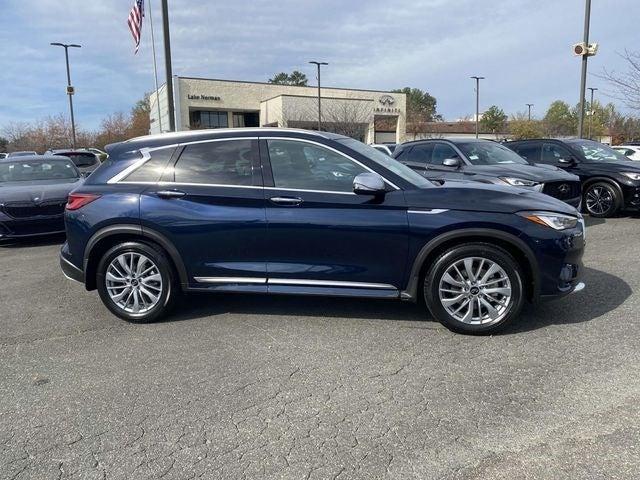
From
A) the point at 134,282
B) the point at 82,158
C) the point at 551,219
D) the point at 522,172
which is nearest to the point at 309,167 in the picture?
the point at 134,282

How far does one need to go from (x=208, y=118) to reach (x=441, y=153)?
4757 cm

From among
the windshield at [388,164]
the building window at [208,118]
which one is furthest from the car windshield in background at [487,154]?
the building window at [208,118]

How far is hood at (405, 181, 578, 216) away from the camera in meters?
4.18

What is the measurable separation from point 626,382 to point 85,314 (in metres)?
4.65

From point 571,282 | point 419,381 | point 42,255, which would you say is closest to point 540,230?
point 571,282

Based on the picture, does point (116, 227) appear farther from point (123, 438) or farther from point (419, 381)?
point (419, 381)

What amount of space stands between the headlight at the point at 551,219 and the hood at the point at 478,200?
5 centimetres

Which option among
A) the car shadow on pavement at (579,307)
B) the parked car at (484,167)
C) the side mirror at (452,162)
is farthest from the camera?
the side mirror at (452,162)

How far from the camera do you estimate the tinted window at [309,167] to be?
438 cm

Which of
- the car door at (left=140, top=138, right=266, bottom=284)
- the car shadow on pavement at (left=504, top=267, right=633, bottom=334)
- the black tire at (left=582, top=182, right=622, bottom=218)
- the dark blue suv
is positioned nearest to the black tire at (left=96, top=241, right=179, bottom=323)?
the dark blue suv

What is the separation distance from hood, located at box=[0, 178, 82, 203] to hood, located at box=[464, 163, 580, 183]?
6.97 m

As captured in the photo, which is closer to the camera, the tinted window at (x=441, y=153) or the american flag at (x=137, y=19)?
the tinted window at (x=441, y=153)

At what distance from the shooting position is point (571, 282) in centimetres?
427

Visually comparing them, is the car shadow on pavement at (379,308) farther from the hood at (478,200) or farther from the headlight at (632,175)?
the headlight at (632,175)
